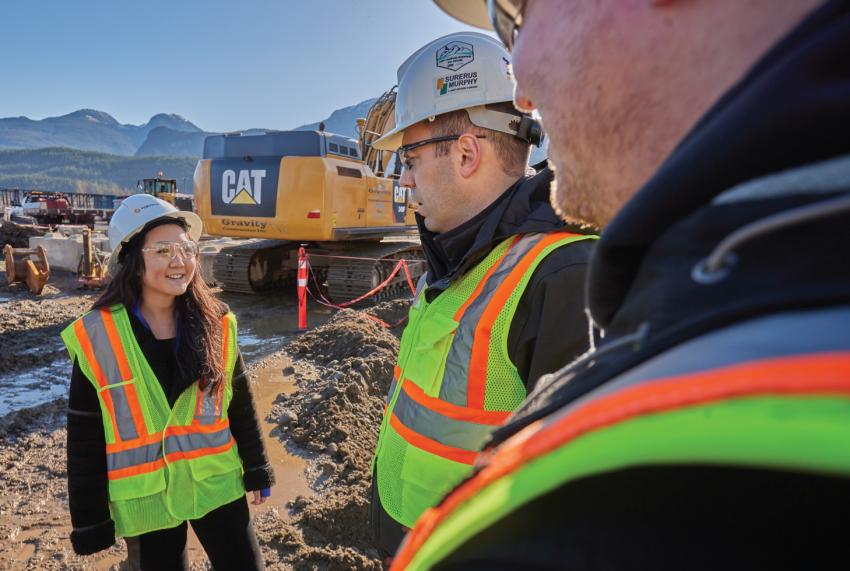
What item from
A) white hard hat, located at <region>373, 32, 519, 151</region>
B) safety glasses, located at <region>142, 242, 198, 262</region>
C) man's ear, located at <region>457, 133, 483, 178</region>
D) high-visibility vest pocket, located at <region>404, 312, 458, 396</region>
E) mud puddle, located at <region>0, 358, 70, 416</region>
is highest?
white hard hat, located at <region>373, 32, 519, 151</region>

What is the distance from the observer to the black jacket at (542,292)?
1.56 meters

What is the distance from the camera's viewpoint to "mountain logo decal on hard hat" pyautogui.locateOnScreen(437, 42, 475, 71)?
239 centimetres

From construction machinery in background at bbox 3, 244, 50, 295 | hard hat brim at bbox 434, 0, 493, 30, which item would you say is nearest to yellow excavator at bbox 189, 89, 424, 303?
construction machinery in background at bbox 3, 244, 50, 295

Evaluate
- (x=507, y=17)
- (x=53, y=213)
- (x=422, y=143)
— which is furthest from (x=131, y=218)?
(x=53, y=213)

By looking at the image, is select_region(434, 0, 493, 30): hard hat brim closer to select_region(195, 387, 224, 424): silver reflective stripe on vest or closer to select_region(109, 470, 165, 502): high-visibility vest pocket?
select_region(195, 387, 224, 424): silver reflective stripe on vest

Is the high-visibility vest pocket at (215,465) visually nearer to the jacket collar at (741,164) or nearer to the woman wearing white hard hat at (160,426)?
the woman wearing white hard hat at (160,426)

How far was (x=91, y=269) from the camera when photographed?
11.0 m

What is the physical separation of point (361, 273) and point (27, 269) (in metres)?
6.86

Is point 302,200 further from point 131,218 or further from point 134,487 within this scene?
point 134,487

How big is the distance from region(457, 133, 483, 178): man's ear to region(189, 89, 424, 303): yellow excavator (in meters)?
7.03

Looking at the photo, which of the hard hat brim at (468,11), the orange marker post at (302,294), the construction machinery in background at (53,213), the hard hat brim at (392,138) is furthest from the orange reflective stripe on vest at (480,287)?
the construction machinery in background at (53,213)

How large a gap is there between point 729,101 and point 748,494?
0.39m

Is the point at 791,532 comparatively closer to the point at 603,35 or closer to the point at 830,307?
the point at 830,307

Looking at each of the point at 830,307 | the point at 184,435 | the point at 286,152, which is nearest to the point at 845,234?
the point at 830,307
